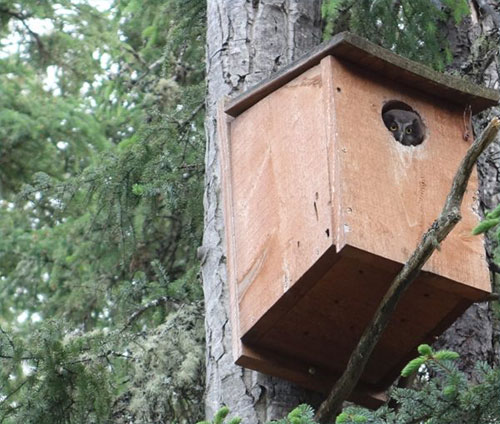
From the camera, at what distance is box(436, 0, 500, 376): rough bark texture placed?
5016mm

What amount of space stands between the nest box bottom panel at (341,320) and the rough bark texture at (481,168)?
2.99ft

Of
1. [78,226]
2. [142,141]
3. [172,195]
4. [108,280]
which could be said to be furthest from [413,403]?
[78,226]

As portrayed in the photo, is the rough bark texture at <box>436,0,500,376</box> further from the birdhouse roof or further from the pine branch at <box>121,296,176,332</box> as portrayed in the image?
the pine branch at <box>121,296,176,332</box>

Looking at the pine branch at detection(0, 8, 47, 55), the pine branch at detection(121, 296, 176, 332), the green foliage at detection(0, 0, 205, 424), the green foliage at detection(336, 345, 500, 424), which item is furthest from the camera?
the pine branch at detection(0, 8, 47, 55)

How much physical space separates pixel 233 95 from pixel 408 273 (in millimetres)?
1212

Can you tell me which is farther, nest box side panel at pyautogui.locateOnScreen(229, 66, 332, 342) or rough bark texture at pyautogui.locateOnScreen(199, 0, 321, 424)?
rough bark texture at pyautogui.locateOnScreen(199, 0, 321, 424)

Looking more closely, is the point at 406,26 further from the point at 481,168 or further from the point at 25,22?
the point at 25,22

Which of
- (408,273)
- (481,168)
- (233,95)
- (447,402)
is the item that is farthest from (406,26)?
(447,402)

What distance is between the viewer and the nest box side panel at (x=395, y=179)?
3.70 meters

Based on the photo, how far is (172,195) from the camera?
541 centimetres

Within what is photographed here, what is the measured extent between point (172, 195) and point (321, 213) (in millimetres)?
1749

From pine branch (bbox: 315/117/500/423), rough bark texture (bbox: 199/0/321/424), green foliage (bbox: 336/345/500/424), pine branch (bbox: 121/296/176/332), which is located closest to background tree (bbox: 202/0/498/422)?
rough bark texture (bbox: 199/0/321/424)

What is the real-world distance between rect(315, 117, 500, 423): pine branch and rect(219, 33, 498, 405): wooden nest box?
116 mm

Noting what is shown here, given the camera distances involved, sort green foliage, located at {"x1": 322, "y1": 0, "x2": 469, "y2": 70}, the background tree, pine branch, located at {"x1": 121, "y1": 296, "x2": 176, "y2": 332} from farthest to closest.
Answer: green foliage, located at {"x1": 322, "y1": 0, "x2": 469, "y2": 70} → pine branch, located at {"x1": 121, "y1": 296, "x2": 176, "y2": 332} → the background tree
